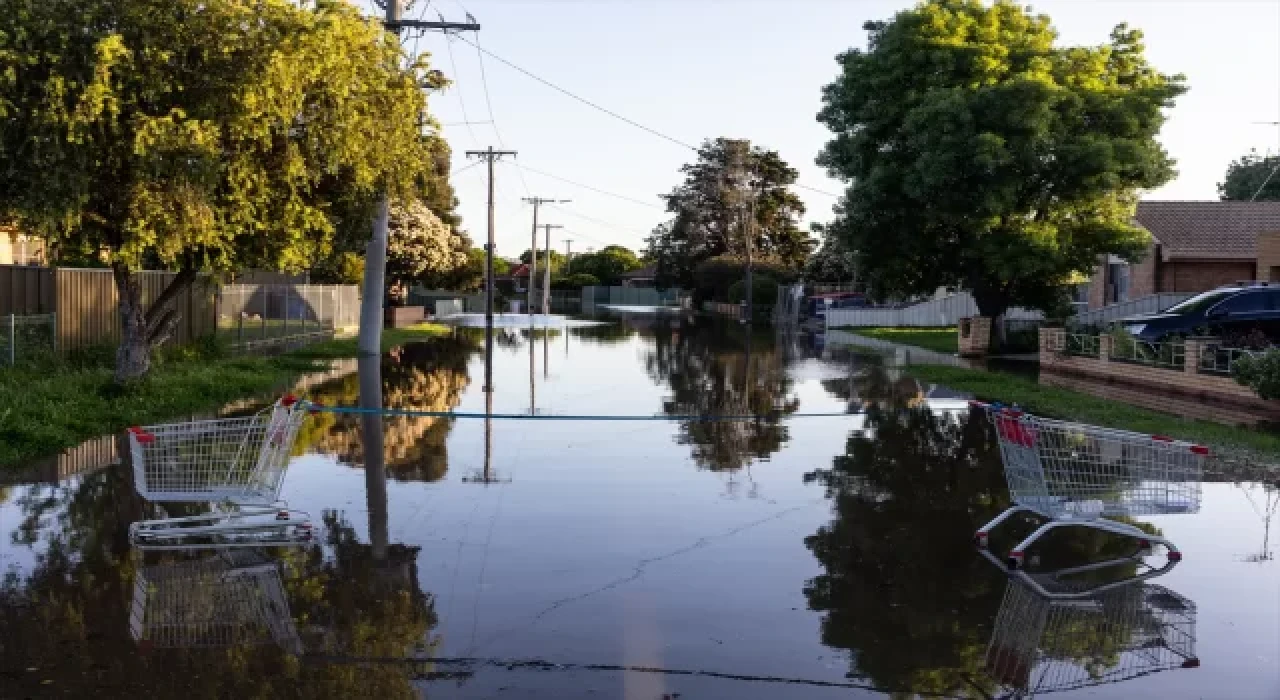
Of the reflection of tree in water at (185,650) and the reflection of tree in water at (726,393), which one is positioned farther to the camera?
the reflection of tree in water at (726,393)

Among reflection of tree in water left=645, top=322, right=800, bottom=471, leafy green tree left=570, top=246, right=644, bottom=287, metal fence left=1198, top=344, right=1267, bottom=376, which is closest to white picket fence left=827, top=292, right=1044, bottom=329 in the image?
reflection of tree in water left=645, top=322, right=800, bottom=471

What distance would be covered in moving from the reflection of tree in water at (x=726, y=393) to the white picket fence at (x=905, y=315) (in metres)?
11.9

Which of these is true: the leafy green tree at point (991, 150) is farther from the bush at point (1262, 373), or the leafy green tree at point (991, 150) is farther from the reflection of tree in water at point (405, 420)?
the reflection of tree in water at point (405, 420)

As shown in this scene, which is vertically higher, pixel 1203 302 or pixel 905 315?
pixel 1203 302

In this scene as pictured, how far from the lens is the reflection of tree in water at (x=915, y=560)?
22.6 feet

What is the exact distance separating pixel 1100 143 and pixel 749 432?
18659mm

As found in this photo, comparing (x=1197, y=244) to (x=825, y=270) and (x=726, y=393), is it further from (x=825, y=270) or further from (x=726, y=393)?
(x=825, y=270)

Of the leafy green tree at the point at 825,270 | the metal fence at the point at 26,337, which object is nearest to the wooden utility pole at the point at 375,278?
the metal fence at the point at 26,337

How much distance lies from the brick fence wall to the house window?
15.7 metres

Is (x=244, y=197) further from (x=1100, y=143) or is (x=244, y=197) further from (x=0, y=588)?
(x=1100, y=143)

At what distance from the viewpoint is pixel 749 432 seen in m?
17.4

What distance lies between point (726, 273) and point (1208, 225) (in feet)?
143

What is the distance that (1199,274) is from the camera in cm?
4194

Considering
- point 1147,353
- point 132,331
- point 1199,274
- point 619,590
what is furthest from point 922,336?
point 619,590
